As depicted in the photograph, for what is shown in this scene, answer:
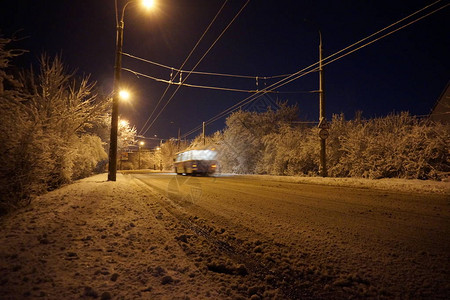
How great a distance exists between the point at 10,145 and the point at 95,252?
11.8ft

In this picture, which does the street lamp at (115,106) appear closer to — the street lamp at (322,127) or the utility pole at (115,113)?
the utility pole at (115,113)

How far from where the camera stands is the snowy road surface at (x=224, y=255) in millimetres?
2441

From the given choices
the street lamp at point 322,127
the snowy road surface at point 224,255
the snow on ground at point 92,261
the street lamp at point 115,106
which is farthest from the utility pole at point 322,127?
the snow on ground at point 92,261

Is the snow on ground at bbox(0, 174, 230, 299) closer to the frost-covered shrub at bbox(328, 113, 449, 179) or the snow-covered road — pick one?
the snow-covered road

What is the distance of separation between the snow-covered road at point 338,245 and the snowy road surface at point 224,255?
0.02 m

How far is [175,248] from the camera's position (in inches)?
143

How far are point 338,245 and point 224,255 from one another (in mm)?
1673

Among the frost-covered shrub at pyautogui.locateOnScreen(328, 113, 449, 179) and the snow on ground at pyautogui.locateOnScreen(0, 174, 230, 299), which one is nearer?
the snow on ground at pyautogui.locateOnScreen(0, 174, 230, 299)

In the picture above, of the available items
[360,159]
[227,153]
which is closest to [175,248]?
[360,159]

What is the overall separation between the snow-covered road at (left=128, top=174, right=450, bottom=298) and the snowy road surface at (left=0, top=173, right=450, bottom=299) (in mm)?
16

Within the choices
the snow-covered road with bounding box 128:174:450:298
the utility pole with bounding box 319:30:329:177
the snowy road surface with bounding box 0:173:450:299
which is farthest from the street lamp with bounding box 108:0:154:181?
the utility pole with bounding box 319:30:329:177

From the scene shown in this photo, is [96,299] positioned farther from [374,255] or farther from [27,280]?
[374,255]

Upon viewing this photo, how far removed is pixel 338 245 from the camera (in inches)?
149

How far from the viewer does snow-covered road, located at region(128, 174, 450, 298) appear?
2.61 meters
